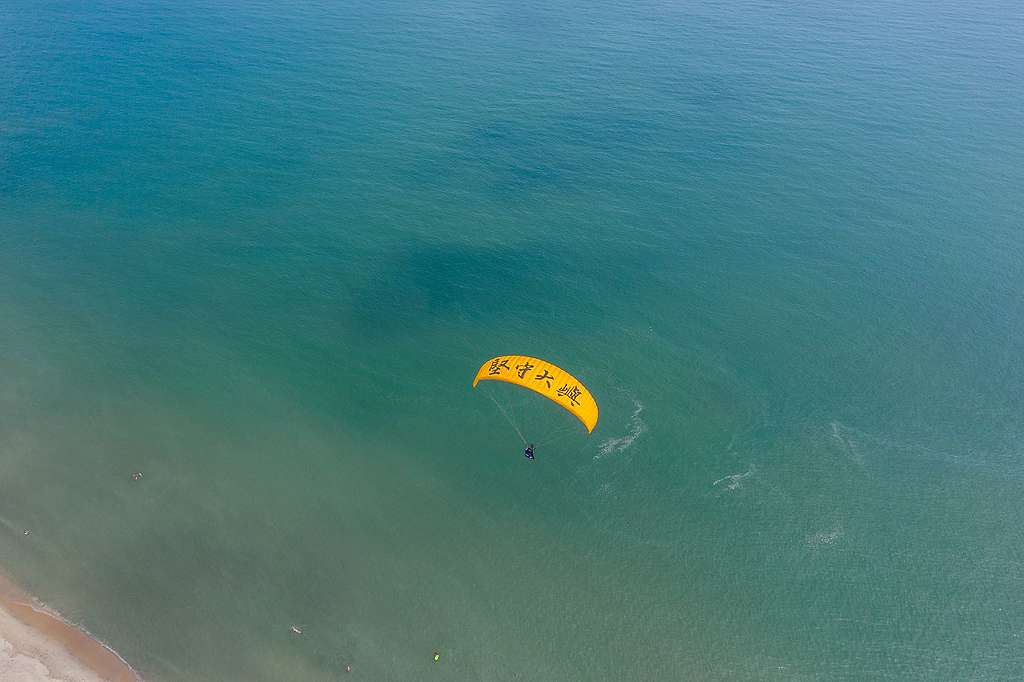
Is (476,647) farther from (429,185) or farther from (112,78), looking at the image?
(112,78)

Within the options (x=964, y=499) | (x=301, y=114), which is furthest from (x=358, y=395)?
(x=301, y=114)

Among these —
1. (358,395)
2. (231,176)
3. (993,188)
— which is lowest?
(358,395)

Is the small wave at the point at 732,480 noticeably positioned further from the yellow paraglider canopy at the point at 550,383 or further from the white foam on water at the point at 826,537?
the yellow paraglider canopy at the point at 550,383

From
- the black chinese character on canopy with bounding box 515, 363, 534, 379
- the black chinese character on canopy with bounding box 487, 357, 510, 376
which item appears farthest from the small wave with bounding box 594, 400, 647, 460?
the black chinese character on canopy with bounding box 487, 357, 510, 376

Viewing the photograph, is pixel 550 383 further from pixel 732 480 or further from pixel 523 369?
pixel 732 480

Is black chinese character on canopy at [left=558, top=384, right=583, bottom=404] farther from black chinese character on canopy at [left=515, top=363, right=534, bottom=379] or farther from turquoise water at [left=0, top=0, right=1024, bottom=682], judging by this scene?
turquoise water at [left=0, top=0, right=1024, bottom=682]

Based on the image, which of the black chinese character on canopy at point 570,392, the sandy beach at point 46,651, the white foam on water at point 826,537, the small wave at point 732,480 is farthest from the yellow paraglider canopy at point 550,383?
the sandy beach at point 46,651
